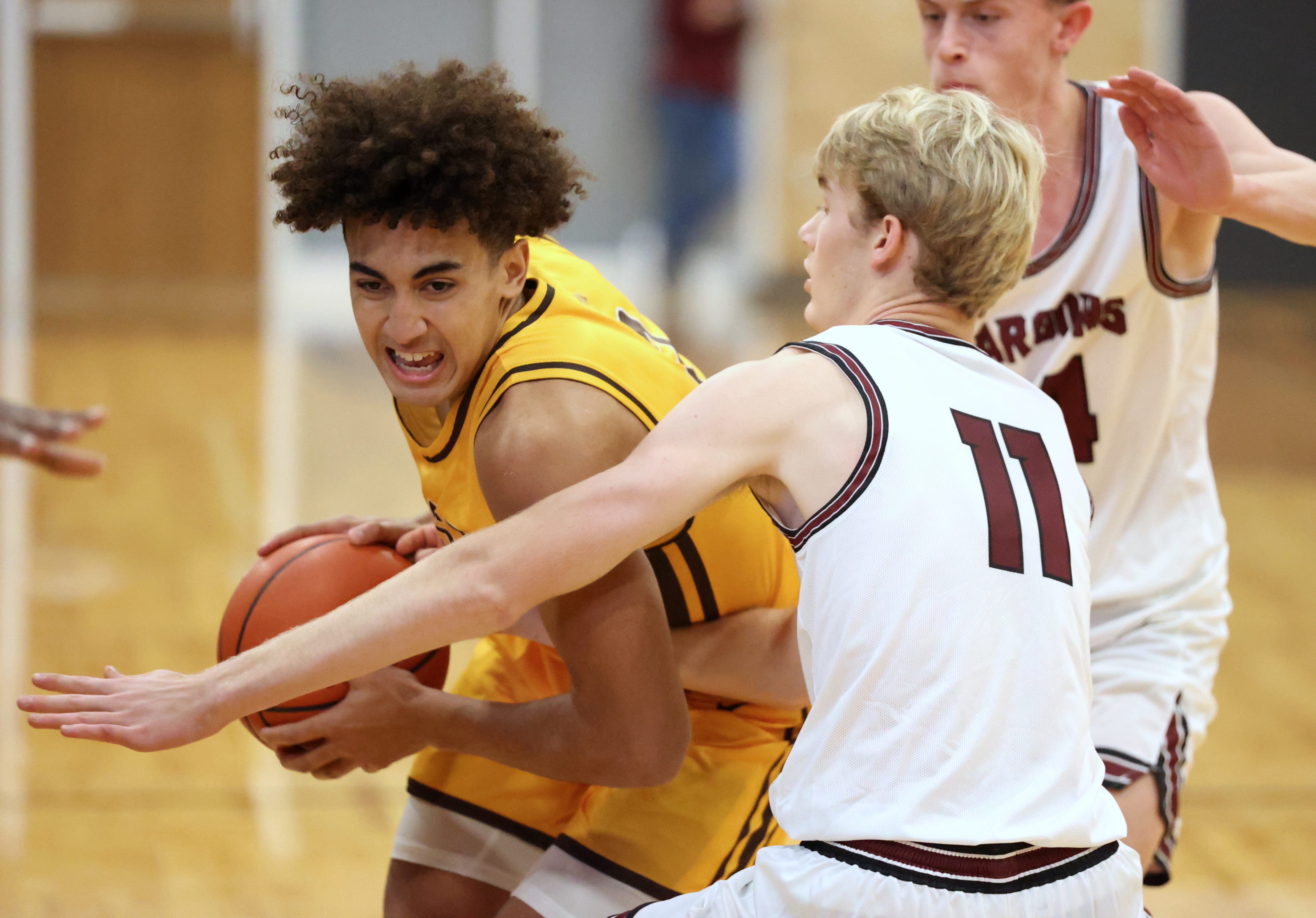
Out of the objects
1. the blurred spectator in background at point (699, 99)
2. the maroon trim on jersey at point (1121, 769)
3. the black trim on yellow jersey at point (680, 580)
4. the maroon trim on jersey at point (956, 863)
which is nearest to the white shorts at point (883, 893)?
the maroon trim on jersey at point (956, 863)

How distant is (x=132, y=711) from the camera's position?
182cm

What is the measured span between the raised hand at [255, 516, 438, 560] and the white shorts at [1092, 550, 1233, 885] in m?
1.23

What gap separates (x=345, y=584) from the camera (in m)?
2.42

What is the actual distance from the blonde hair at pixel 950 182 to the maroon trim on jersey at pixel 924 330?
5cm

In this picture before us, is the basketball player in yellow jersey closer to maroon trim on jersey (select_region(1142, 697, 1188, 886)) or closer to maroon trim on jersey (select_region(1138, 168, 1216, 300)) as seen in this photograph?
maroon trim on jersey (select_region(1142, 697, 1188, 886))

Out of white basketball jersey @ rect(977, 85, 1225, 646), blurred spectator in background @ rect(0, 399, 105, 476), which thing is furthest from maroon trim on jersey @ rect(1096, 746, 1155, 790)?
blurred spectator in background @ rect(0, 399, 105, 476)

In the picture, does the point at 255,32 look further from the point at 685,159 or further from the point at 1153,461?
the point at 1153,461

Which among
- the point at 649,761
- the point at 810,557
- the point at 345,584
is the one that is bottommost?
the point at 649,761

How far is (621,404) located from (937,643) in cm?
61

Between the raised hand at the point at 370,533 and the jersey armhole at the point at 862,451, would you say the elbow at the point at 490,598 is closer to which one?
the jersey armhole at the point at 862,451

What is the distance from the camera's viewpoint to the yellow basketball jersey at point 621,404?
212cm

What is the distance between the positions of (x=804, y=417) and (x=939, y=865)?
1.78 ft

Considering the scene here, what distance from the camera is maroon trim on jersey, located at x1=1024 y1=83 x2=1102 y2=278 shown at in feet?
9.06

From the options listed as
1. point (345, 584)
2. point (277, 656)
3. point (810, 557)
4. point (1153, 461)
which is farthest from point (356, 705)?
point (1153, 461)
